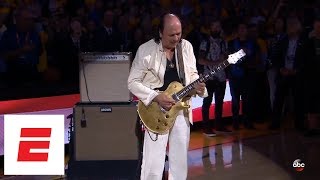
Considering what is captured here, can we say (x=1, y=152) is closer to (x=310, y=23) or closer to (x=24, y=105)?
(x=24, y=105)

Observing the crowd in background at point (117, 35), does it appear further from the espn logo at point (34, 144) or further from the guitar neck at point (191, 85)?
the guitar neck at point (191, 85)

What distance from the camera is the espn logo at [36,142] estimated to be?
552 centimetres

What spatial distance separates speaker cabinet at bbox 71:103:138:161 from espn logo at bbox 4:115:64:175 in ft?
0.53

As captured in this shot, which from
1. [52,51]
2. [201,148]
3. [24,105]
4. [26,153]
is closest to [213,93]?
[201,148]

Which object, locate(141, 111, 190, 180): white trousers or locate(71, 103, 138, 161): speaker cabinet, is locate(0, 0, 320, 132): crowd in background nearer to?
locate(71, 103, 138, 161): speaker cabinet

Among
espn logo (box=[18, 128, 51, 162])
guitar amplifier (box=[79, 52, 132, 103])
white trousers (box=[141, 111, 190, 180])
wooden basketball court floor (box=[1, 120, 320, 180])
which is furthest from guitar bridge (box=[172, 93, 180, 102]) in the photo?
wooden basketball court floor (box=[1, 120, 320, 180])

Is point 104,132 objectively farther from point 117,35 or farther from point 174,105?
point 117,35

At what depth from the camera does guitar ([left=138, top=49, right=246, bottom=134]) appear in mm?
4551

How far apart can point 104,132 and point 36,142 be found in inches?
24.6

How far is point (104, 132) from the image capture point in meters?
5.51

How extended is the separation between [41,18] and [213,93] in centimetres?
273

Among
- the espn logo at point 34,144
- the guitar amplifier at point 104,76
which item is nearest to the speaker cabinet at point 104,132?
Result: the guitar amplifier at point 104,76

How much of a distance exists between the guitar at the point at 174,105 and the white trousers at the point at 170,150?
0.18ft

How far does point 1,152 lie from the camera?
6.64m
